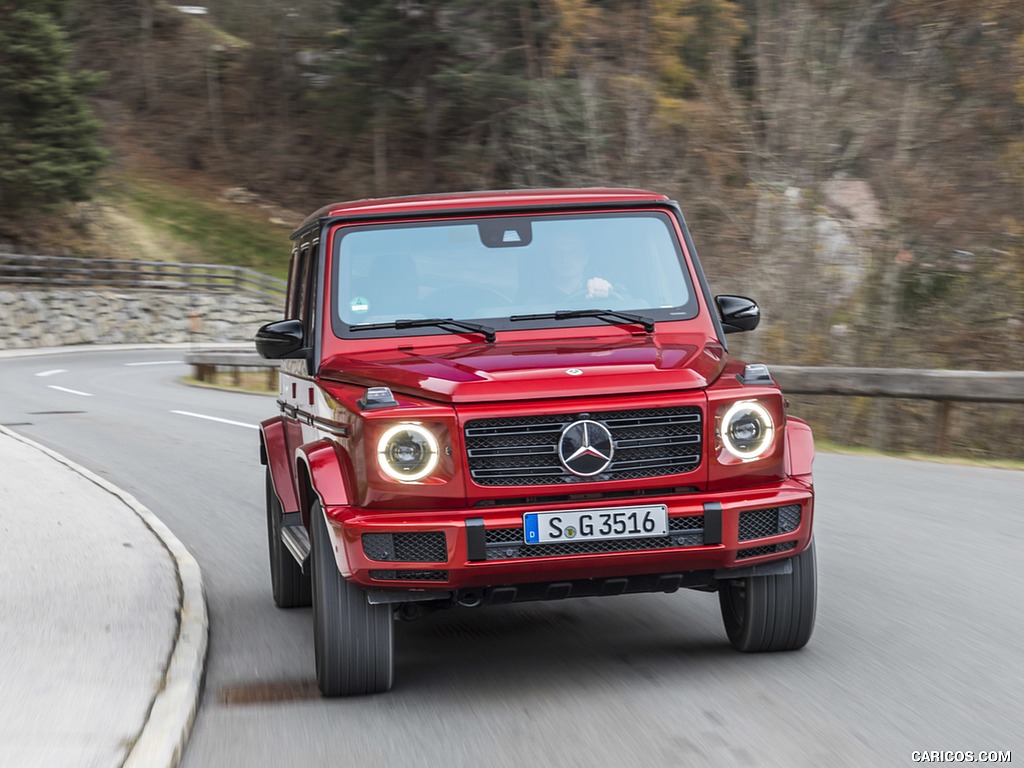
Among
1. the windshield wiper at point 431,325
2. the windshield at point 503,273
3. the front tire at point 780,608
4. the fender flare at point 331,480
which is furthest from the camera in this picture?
the windshield at point 503,273

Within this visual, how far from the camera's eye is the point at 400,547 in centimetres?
472

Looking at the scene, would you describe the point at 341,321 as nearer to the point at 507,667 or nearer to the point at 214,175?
the point at 507,667

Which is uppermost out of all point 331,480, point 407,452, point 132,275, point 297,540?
point 407,452

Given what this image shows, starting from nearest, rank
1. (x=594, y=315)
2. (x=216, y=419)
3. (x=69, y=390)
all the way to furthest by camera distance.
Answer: (x=594, y=315)
(x=216, y=419)
(x=69, y=390)

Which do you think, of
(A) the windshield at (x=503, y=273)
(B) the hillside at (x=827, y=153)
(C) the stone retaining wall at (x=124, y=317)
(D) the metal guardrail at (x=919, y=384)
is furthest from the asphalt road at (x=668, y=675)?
(C) the stone retaining wall at (x=124, y=317)

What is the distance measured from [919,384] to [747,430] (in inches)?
326

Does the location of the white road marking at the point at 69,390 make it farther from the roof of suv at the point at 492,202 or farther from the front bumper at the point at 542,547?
the front bumper at the point at 542,547

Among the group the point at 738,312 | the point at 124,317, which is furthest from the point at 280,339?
the point at 124,317

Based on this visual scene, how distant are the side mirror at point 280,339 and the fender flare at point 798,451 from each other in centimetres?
210

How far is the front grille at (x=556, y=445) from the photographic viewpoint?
4.75 m

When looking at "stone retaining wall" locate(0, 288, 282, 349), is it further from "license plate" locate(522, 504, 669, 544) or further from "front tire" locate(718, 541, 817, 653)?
"license plate" locate(522, 504, 669, 544)

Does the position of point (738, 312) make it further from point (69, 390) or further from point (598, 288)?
point (69, 390)

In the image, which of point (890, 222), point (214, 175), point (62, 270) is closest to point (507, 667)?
point (890, 222)

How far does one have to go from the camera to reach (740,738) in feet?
14.0
